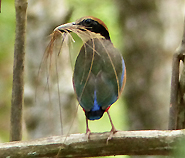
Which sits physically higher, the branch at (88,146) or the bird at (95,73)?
the bird at (95,73)

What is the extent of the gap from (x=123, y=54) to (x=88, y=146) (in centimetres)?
111

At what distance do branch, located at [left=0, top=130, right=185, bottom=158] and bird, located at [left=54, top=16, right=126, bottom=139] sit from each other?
0.49 ft

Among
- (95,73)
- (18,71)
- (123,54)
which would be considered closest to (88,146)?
(95,73)

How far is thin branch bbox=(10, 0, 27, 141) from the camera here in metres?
1.14

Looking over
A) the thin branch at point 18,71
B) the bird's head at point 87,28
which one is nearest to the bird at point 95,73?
the bird's head at point 87,28

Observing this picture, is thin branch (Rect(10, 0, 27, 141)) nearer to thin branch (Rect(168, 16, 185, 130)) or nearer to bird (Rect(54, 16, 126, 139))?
bird (Rect(54, 16, 126, 139))

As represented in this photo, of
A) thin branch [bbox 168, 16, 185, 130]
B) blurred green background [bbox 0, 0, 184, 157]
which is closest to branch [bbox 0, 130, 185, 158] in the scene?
thin branch [bbox 168, 16, 185, 130]

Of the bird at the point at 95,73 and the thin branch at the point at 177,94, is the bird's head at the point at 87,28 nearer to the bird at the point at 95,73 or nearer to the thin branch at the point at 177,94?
the bird at the point at 95,73

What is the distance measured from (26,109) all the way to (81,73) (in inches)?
37.1

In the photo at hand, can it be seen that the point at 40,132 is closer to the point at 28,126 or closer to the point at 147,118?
the point at 28,126

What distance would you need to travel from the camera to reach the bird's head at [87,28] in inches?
38.2

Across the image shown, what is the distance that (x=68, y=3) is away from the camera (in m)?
1.89

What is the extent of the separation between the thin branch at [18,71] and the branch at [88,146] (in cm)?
12

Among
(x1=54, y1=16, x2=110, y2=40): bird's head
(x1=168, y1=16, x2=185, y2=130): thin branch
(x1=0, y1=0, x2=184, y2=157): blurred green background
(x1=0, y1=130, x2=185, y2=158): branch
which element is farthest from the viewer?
(x1=0, y1=0, x2=184, y2=157): blurred green background
